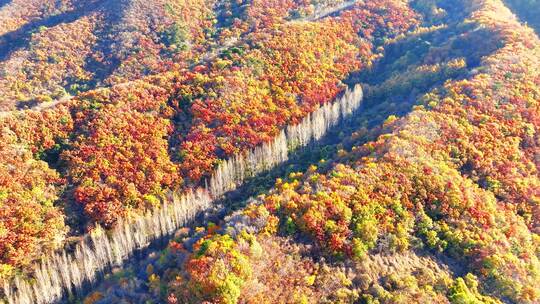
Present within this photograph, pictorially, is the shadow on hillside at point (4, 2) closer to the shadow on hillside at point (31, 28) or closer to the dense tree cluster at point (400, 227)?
the shadow on hillside at point (31, 28)

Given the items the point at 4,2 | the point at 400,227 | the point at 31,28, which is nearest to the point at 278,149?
the point at 400,227

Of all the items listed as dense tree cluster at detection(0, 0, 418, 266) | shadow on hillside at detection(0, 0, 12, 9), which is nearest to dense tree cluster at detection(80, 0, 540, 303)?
dense tree cluster at detection(0, 0, 418, 266)

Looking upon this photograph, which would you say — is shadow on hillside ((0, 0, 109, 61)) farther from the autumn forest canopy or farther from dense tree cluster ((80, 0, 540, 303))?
dense tree cluster ((80, 0, 540, 303))

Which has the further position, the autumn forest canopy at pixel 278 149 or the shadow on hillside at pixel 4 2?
the shadow on hillside at pixel 4 2

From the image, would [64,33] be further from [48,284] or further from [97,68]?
[48,284]

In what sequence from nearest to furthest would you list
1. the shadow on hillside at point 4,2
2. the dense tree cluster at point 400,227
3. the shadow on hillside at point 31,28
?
the dense tree cluster at point 400,227 < the shadow on hillside at point 31,28 < the shadow on hillside at point 4,2

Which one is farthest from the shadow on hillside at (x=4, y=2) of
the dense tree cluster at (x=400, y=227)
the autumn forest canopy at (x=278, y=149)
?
the dense tree cluster at (x=400, y=227)
